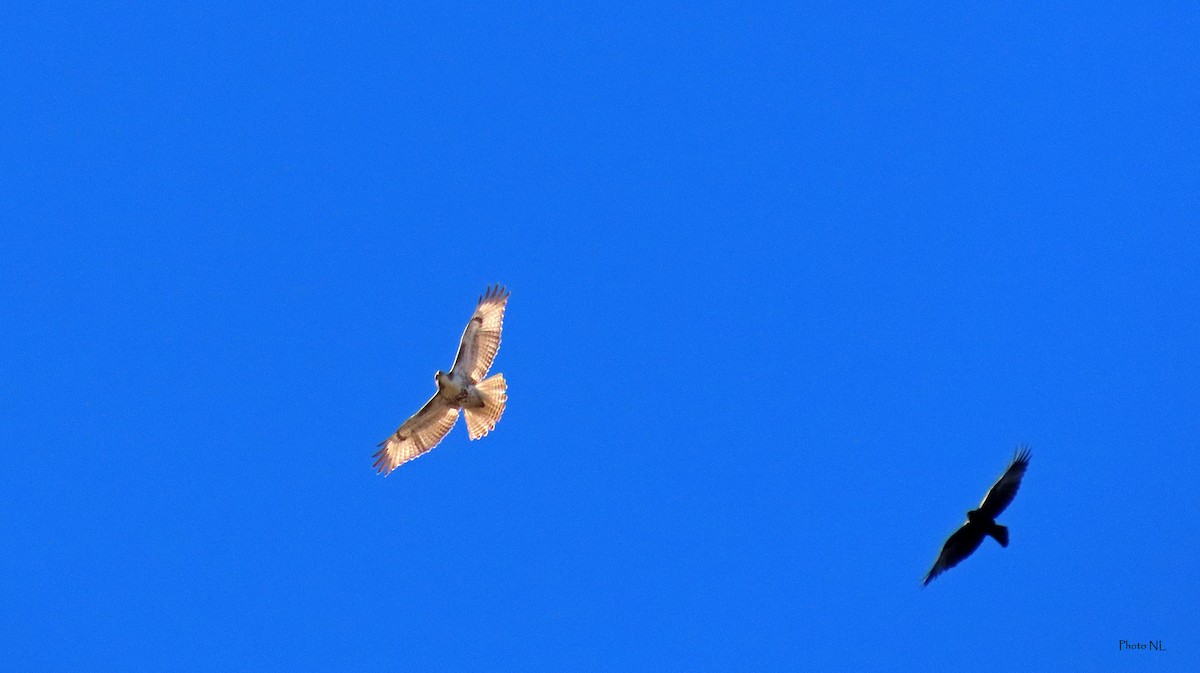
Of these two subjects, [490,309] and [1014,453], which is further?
[490,309]

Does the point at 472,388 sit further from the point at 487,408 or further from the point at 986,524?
the point at 986,524

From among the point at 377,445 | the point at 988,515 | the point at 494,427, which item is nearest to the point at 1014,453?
the point at 988,515

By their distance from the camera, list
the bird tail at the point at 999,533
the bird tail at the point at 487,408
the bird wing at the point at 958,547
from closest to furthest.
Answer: the bird tail at the point at 999,533
the bird wing at the point at 958,547
the bird tail at the point at 487,408

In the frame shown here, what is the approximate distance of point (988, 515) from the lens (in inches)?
671

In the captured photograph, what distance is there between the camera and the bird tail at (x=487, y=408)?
19.8 meters

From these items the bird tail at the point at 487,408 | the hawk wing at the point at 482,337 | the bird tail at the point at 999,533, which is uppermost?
the hawk wing at the point at 482,337

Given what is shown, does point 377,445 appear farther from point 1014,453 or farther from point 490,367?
point 1014,453

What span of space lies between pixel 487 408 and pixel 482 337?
42.6 inches

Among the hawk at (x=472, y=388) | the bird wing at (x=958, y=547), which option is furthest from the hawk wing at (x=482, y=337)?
the bird wing at (x=958, y=547)

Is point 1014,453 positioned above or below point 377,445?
below

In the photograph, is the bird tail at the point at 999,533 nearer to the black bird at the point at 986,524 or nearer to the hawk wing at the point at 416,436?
the black bird at the point at 986,524

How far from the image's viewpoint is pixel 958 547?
17375mm

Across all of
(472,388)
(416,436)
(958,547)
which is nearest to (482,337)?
(472,388)

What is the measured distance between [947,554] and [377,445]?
872cm
